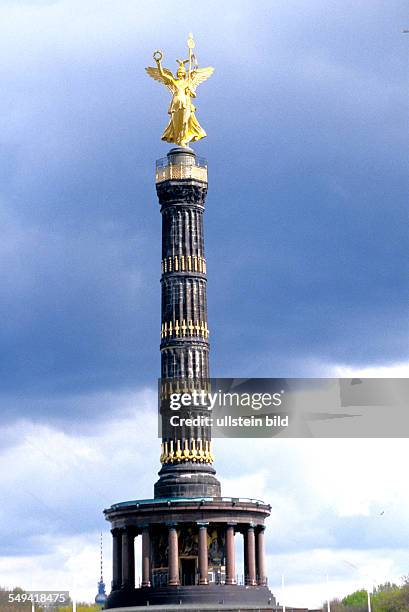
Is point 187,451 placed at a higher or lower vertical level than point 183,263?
lower

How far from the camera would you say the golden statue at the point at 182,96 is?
127250 mm

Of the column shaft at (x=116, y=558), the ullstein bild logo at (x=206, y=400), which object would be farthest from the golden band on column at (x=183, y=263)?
the column shaft at (x=116, y=558)

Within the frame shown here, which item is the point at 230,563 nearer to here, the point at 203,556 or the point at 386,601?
the point at 203,556

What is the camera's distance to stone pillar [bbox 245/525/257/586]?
392 feet

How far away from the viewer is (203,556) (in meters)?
116

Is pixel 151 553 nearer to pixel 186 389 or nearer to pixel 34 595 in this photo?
pixel 186 389

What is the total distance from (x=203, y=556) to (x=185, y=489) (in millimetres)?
6227

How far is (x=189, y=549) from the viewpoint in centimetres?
11869

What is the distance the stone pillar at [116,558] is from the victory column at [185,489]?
0.28 ft

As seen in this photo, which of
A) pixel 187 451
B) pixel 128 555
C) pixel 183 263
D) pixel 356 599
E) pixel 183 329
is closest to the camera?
pixel 128 555

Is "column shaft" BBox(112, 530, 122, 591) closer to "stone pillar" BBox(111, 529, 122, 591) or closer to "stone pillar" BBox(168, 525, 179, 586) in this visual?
"stone pillar" BBox(111, 529, 122, 591)

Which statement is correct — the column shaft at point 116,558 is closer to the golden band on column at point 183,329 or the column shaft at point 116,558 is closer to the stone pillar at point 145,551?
the stone pillar at point 145,551

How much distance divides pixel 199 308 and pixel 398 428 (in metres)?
22.7

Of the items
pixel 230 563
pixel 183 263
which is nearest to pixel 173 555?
pixel 230 563
